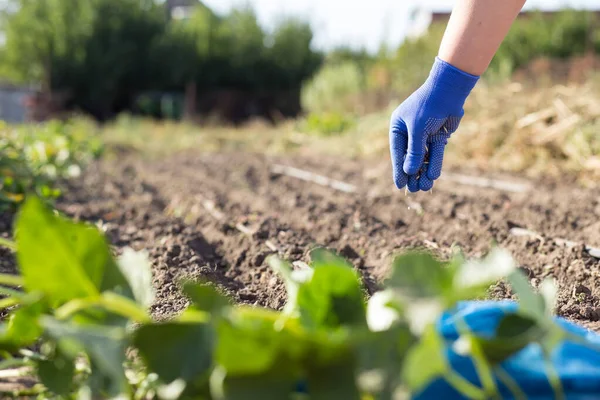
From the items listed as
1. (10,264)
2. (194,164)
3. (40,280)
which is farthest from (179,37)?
(40,280)

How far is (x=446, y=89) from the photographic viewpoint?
2.18 metres

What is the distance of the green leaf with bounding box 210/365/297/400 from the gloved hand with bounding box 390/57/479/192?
4.97ft

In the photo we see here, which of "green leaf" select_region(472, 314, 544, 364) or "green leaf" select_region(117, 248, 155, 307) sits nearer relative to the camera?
"green leaf" select_region(472, 314, 544, 364)

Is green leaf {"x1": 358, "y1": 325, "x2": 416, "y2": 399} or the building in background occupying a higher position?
green leaf {"x1": 358, "y1": 325, "x2": 416, "y2": 399}

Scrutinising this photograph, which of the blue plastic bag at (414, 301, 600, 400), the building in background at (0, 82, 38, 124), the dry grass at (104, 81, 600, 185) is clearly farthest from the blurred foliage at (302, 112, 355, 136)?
the blue plastic bag at (414, 301, 600, 400)

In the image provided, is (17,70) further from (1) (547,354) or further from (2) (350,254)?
(1) (547,354)

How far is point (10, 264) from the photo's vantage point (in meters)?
2.68

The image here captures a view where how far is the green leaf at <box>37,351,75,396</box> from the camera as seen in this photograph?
105cm

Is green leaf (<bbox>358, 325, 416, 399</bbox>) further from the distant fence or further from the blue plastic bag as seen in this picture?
the distant fence

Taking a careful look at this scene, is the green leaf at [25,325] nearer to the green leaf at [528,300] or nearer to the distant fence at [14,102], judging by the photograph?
the green leaf at [528,300]

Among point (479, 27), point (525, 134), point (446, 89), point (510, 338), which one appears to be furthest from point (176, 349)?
point (525, 134)

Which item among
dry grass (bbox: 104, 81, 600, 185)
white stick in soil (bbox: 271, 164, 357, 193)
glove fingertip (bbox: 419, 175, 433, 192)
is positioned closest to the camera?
glove fingertip (bbox: 419, 175, 433, 192)

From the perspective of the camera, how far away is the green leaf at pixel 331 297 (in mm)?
1003

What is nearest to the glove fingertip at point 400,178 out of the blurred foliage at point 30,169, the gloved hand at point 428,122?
the gloved hand at point 428,122
